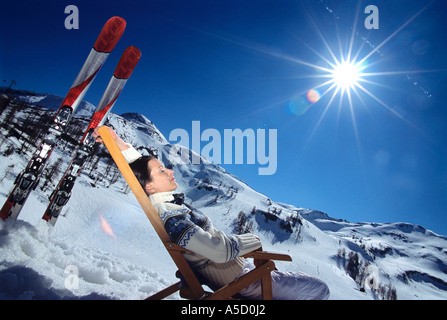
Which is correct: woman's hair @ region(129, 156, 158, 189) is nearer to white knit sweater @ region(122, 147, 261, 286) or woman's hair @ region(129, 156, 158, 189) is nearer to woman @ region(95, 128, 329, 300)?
woman @ region(95, 128, 329, 300)

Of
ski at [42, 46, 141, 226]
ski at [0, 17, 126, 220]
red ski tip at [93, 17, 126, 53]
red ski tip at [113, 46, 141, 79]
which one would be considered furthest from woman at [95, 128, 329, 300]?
red ski tip at [113, 46, 141, 79]

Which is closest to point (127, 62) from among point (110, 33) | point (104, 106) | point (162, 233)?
point (110, 33)

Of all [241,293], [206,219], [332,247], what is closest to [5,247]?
[206,219]

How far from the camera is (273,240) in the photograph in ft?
259

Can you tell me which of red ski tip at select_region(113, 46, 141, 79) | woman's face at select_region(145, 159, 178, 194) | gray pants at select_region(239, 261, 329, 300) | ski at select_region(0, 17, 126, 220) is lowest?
gray pants at select_region(239, 261, 329, 300)

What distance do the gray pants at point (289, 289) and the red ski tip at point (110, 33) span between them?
24.4 ft

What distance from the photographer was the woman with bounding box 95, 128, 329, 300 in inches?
77.7

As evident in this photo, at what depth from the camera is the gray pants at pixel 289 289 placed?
229 cm

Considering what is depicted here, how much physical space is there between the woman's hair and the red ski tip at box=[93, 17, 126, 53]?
213 inches

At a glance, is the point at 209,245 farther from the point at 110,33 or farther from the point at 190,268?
the point at 110,33

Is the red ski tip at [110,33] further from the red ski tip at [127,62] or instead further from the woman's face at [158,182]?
the woman's face at [158,182]
